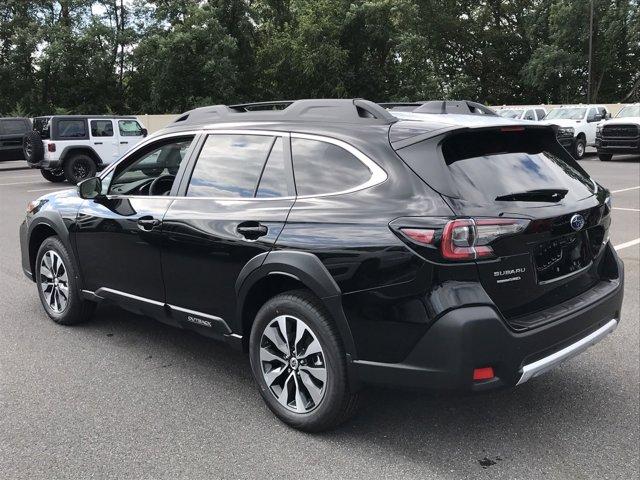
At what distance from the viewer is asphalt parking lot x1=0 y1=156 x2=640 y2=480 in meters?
2.98

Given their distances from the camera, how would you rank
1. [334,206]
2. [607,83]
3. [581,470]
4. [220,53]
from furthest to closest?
1. [607,83]
2. [220,53]
3. [334,206]
4. [581,470]

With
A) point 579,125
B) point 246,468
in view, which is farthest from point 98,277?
point 579,125

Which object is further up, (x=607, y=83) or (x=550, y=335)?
(x=607, y=83)

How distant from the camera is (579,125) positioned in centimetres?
2395

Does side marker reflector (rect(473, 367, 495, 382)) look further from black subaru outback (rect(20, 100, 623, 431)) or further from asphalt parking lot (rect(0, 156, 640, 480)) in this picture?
asphalt parking lot (rect(0, 156, 640, 480))

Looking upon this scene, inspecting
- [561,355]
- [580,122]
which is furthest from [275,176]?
[580,122]

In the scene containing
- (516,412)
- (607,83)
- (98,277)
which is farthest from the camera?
(607,83)

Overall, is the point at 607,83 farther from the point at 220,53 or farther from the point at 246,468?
the point at 246,468

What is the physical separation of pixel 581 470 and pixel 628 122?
69.7ft

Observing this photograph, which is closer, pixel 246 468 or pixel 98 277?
pixel 246 468

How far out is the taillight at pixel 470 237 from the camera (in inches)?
109

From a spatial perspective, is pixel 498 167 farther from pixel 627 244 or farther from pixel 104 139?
pixel 104 139

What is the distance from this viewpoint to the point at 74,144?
17.0m

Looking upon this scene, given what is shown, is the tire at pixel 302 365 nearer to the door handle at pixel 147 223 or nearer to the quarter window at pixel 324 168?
the quarter window at pixel 324 168
